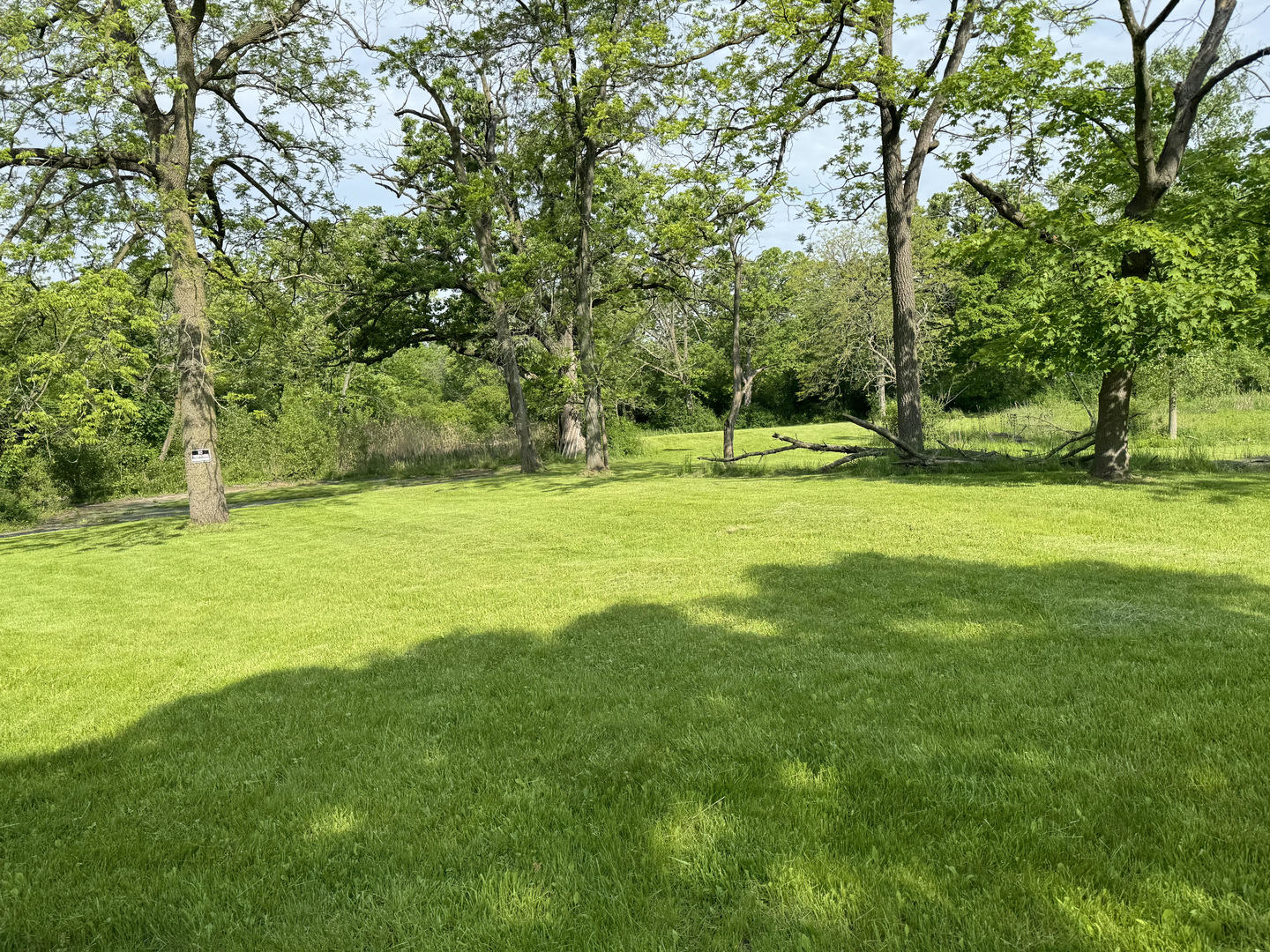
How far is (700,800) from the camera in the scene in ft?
10.1

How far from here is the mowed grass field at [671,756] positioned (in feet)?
7.95

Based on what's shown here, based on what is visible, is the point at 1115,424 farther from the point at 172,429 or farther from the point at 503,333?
the point at 172,429

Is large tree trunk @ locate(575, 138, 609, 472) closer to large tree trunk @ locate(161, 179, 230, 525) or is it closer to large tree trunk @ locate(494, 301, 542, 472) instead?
large tree trunk @ locate(494, 301, 542, 472)

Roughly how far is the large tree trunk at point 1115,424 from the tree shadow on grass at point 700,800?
25.2 feet

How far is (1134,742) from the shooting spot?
329 cm

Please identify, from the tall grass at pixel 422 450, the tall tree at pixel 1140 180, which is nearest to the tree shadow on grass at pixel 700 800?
the tall tree at pixel 1140 180

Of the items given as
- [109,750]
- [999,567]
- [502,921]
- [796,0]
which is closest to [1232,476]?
[999,567]

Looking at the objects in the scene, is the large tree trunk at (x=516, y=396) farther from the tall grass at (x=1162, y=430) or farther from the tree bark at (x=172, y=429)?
the tall grass at (x=1162, y=430)

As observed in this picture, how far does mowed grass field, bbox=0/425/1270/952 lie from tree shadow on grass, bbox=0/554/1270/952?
16 millimetres

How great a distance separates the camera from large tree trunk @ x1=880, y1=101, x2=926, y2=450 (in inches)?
623

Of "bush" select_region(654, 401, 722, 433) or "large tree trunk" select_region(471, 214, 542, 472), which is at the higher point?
"large tree trunk" select_region(471, 214, 542, 472)

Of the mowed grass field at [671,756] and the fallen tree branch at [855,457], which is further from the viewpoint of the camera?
the fallen tree branch at [855,457]

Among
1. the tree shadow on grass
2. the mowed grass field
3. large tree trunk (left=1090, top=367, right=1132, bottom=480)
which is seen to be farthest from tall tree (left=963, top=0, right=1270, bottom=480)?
the tree shadow on grass

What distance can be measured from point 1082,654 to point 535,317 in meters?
22.9
